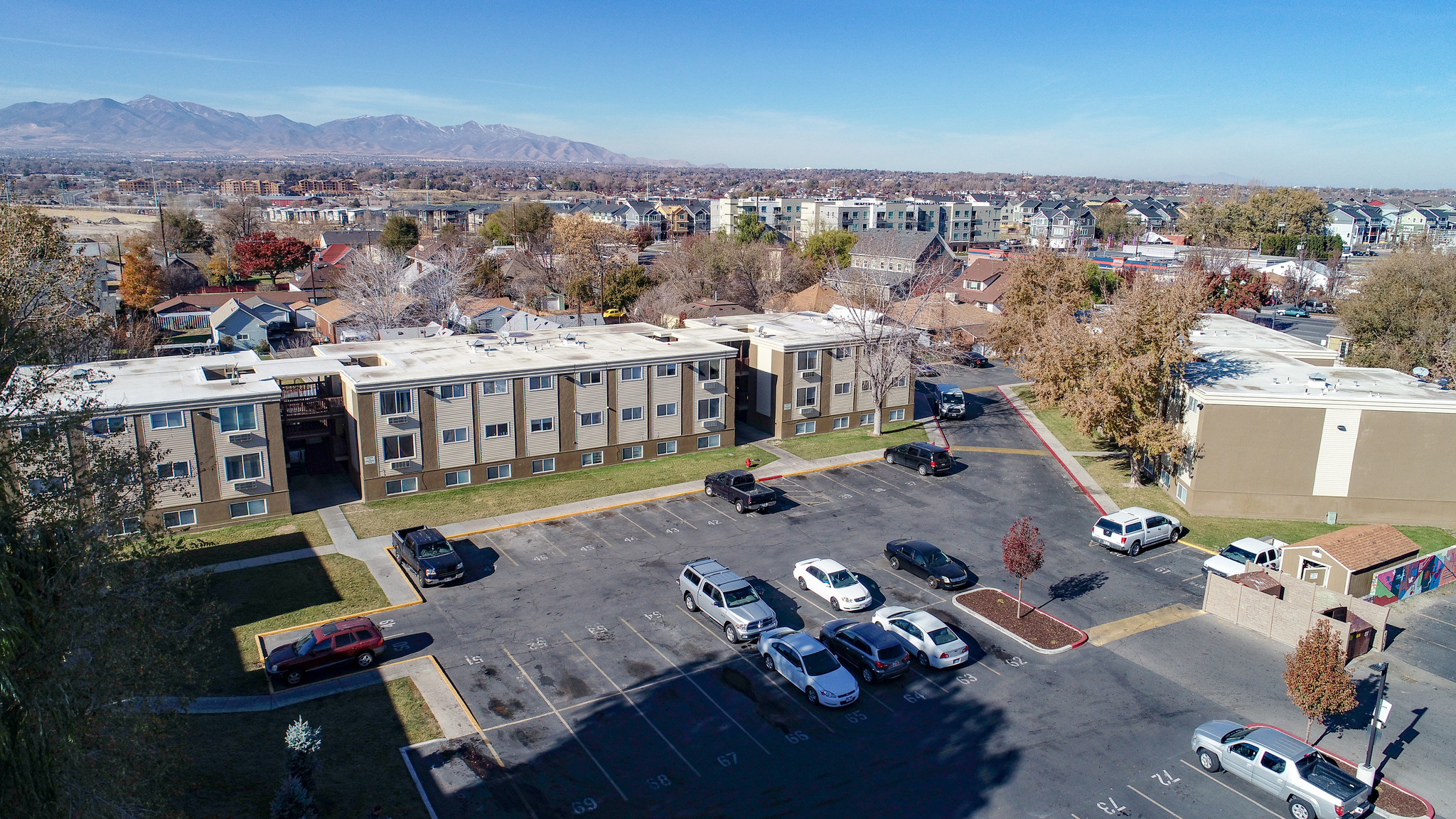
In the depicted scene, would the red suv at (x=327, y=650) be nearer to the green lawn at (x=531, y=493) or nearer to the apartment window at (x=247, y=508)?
the green lawn at (x=531, y=493)

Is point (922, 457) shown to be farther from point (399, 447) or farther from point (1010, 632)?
point (399, 447)

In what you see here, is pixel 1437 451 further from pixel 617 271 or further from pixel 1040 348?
pixel 617 271

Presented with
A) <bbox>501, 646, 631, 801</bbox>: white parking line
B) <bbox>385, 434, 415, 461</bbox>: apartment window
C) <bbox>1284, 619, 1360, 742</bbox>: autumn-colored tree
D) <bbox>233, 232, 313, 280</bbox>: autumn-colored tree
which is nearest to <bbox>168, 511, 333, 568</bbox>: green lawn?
<bbox>385, 434, 415, 461</bbox>: apartment window

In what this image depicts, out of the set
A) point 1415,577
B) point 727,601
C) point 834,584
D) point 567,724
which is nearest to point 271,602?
point 567,724

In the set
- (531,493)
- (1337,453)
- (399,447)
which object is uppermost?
(1337,453)

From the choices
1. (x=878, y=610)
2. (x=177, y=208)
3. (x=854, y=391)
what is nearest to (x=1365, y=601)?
(x=878, y=610)
